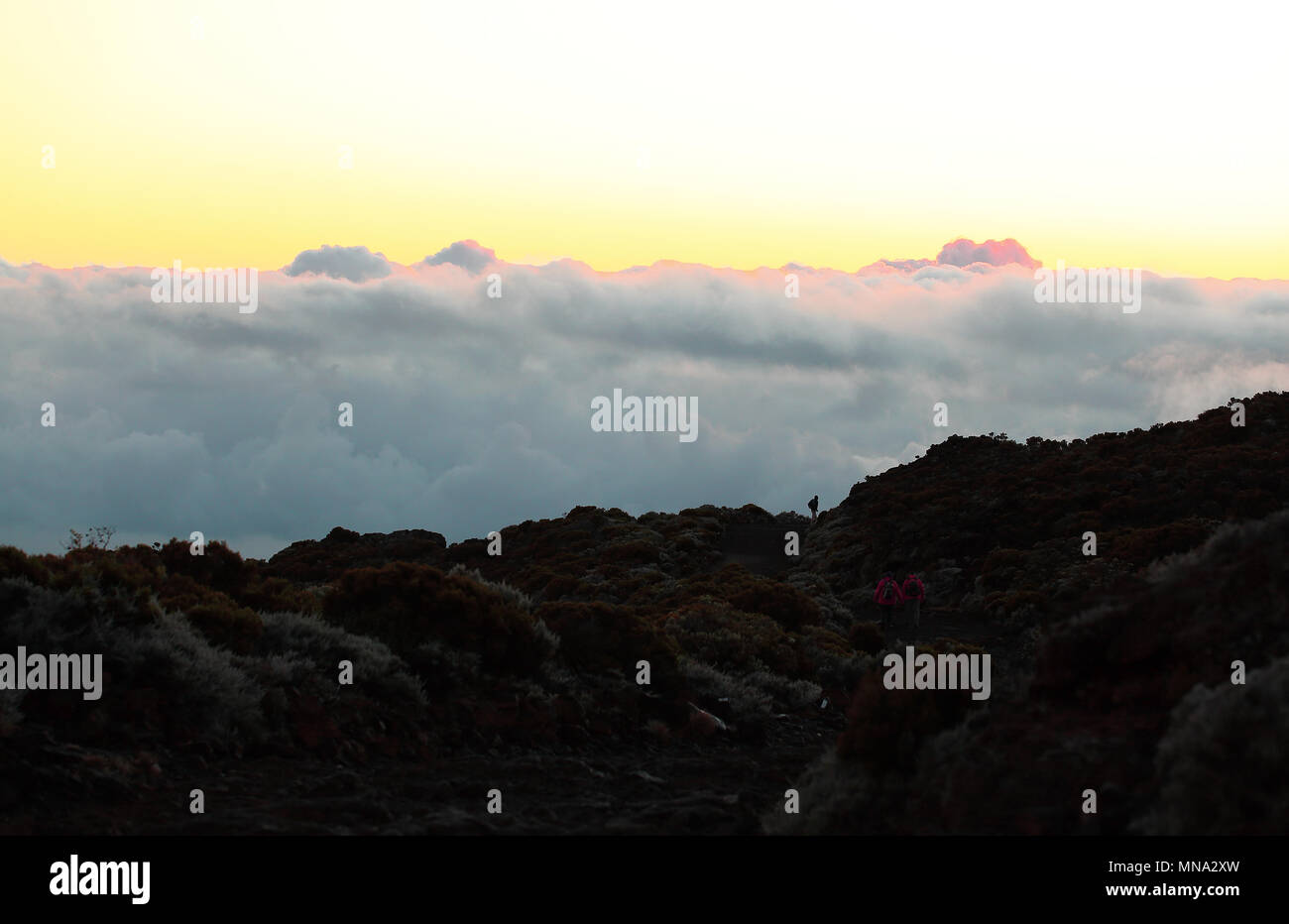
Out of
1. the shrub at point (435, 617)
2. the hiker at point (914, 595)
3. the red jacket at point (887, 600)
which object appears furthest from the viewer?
the hiker at point (914, 595)

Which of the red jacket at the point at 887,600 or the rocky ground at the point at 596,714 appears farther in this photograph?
the red jacket at the point at 887,600

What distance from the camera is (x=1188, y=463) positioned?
39219 mm

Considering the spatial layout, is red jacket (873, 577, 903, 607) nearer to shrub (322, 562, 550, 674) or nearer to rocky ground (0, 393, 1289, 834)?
rocky ground (0, 393, 1289, 834)

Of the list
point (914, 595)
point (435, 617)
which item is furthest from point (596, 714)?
point (914, 595)

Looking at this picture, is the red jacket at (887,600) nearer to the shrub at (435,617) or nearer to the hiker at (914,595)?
the hiker at (914,595)

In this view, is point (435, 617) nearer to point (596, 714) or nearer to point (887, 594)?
point (596, 714)

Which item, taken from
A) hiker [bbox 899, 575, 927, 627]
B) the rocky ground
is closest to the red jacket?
hiker [bbox 899, 575, 927, 627]

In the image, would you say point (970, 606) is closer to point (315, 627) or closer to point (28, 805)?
point (315, 627)

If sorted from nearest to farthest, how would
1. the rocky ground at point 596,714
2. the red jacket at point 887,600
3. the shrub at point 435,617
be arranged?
the rocky ground at point 596,714, the shrub at point 435,617, the red jacket at point 887,600

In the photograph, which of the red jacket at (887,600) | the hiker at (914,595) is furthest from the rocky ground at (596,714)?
the hiker at (914,595)

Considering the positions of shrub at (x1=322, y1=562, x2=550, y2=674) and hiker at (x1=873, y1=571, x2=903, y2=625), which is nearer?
shrub at (x1=322, y1=562, x2=550, y2=674)

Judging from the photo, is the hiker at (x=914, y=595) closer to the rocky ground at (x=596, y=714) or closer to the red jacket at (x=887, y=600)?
the red jacket at (x=887, y=600)
